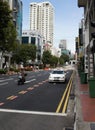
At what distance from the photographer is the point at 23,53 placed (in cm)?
8819

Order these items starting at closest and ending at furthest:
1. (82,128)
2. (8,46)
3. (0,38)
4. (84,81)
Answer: (82,128) < (84,81) < (0,38) < (8,46)

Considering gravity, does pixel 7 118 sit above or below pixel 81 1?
below

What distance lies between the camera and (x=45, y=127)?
923 centimetres

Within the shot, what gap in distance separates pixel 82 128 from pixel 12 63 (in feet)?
282

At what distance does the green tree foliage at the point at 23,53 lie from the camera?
86.5 meters

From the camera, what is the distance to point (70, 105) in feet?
45.4

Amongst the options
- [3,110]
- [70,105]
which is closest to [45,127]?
[3,110]

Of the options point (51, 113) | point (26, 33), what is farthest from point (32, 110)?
point (26, 33)

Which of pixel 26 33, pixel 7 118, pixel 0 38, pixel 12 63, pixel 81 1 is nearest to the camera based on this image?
pixel 7 118

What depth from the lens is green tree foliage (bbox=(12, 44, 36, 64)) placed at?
284 feet

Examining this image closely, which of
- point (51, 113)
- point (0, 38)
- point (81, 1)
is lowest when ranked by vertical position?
point (51, 113)

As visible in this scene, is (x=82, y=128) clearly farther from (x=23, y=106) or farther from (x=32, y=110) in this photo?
(x=23, y=106)

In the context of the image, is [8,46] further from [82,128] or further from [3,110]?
[82,128]

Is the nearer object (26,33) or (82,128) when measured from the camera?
(82,128)
